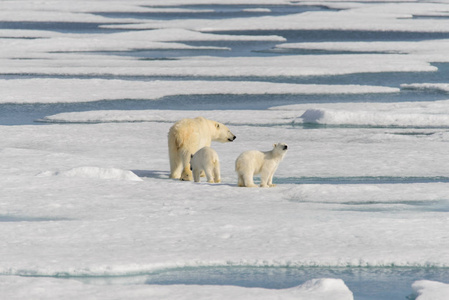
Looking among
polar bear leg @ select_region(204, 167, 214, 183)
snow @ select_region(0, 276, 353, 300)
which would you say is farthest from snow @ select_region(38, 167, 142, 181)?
snow @ select_region(0, 276, 353, 300)

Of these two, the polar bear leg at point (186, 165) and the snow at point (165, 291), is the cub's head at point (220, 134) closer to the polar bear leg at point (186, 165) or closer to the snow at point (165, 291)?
the polar bear leg at point (186, 165)

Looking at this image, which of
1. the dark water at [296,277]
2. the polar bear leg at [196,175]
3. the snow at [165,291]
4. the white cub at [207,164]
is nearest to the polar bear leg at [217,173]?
the white cub at [207,164]

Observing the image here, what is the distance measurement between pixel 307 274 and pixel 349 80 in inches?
457

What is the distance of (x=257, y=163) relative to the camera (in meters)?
6.65

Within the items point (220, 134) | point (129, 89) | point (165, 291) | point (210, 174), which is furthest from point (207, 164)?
point (129, 89)

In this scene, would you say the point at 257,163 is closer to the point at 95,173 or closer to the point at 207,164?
the point at 207,164

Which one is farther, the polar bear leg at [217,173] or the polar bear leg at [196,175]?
the polar bear leg at [196,175]

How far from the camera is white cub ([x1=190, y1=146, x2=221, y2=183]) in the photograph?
6.81m

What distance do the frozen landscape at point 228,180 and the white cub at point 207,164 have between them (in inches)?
7.7

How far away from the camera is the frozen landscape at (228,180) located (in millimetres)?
4480

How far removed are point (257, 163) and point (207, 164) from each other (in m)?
0.47

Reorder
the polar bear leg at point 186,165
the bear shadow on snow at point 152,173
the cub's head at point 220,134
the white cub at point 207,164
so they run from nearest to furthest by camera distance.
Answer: the white cub at point 207,164 → the polar bear leg at point 186,165 → the bear shadow on snow at point 152,173 → the cub's head at point 220,134

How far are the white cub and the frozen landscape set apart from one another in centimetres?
20

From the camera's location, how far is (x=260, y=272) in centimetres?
457
